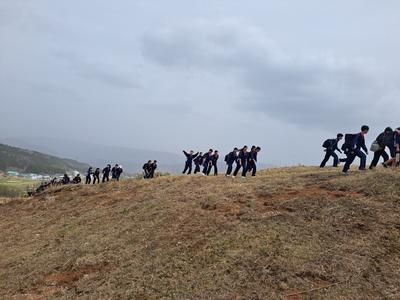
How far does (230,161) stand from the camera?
2780cm

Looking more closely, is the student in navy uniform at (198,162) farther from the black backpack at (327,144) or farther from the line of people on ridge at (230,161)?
the black backpack at (327,144)

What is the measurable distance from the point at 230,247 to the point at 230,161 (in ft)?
48.5

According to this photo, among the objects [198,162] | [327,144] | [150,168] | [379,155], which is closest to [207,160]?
[198,162]

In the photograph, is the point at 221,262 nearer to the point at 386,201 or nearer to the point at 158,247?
the point at 158,247

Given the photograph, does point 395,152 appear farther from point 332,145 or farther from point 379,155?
point 332,145

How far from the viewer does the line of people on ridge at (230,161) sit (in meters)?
26.3

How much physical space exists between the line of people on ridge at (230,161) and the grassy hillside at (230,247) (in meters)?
4.98

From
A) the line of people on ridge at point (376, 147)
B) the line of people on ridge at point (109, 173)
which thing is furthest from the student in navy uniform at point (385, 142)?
the line of people on ridge at point (109, 173)

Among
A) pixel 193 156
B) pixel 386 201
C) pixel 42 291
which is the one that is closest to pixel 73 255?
pixel 42 291

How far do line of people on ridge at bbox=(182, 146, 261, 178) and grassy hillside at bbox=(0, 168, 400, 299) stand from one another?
4.98m

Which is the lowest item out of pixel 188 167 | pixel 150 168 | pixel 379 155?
pixel 150 168

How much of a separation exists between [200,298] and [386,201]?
7.17 metres

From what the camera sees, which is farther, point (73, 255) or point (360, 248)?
point (73, 255)

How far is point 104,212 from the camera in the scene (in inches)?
875
